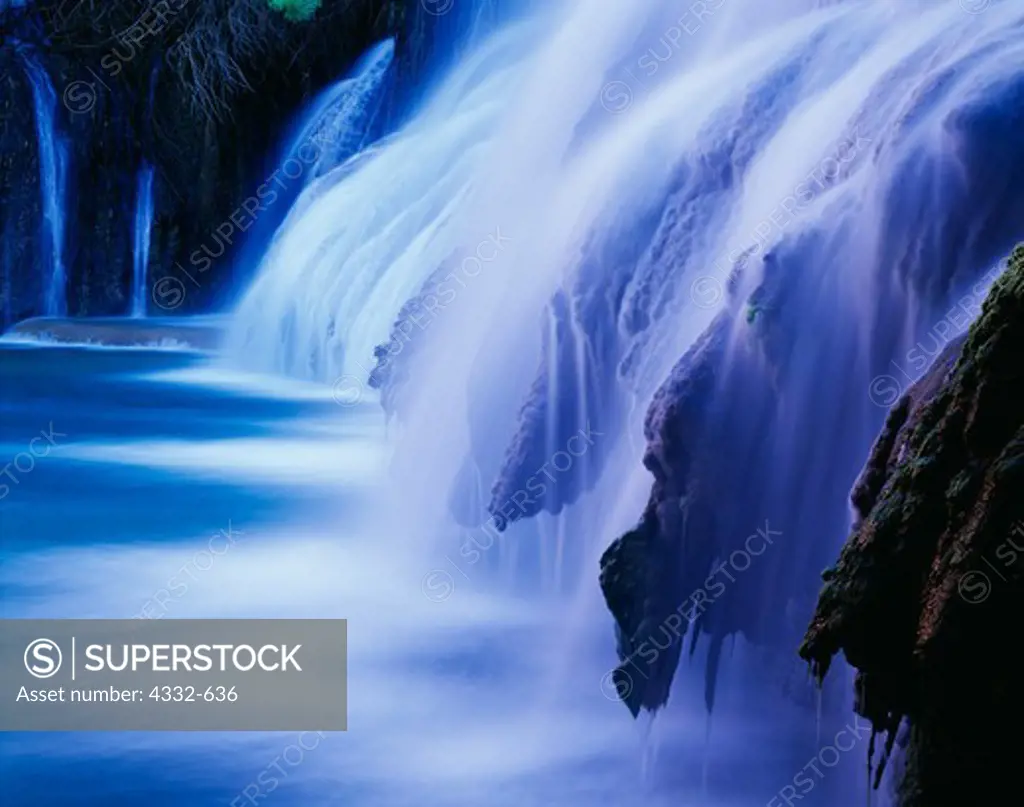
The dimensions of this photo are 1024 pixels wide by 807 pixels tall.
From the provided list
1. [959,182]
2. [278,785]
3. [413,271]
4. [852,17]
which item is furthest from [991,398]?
[413,271]

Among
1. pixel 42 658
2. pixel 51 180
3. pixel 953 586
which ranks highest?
pixel 51 180

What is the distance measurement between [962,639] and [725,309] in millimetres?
912

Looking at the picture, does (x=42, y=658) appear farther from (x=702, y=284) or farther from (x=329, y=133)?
(x=329, y=133)

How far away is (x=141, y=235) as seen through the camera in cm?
443

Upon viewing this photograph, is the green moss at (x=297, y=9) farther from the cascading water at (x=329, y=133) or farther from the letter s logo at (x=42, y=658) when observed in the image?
the letter s logo at (x=42, y=658)

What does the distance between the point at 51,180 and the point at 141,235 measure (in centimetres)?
31

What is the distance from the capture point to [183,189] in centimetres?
439

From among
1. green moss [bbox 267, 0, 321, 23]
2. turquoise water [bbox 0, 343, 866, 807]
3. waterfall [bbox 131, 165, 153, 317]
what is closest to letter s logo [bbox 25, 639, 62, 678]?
turquoise water [bbox 0, 343, 866, 807]

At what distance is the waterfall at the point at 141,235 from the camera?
14.4ft

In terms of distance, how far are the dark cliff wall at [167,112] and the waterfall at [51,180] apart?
0.08 feet

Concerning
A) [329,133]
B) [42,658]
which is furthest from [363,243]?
[42,658]

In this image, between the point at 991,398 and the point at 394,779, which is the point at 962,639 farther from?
the point at 394,779

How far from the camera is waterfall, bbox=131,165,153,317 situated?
439 centimetres

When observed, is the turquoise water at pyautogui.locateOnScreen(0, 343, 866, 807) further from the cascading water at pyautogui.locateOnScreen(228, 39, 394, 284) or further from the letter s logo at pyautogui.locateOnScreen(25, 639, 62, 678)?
the cascading water at pyautogui.locateOnScreen(228, 39, 394, 284)
